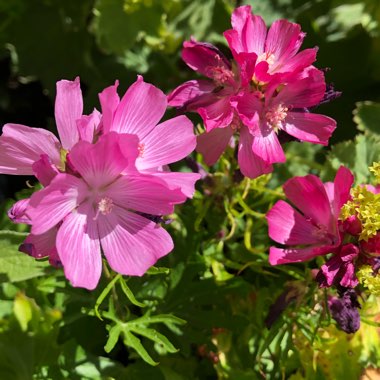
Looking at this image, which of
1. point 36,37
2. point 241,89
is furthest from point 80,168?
point 36,37

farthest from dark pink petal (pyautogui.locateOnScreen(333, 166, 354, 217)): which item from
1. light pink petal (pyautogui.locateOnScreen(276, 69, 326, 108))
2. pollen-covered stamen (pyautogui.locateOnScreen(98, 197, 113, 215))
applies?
pollen-covered stamen (pyautogui.locateOnScreen(98, 197, 113, 215))

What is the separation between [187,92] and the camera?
922 millimetres

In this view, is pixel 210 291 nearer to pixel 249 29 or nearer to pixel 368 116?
pixel 249 29

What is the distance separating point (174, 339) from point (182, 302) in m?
0.07

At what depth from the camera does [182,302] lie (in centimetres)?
109

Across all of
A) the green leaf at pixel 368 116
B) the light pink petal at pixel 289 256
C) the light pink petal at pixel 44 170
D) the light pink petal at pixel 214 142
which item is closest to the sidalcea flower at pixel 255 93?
the light pink petal at pixel 214 142

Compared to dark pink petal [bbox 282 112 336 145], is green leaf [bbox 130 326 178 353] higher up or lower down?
lower down

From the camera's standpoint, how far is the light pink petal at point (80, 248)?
730 mm

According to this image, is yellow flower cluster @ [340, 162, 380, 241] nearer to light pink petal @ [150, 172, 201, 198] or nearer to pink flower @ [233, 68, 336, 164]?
pink flower @ [233, 68, 336, 164]

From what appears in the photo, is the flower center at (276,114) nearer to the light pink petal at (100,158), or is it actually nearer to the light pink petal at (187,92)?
the light pink petal at (187,92)

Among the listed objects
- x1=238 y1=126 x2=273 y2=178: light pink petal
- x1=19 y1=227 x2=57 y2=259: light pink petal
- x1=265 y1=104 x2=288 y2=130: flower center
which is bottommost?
x1=19 y1=227 x2=57 y2=259: light pink petal

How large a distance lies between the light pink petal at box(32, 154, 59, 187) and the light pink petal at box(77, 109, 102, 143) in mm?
52

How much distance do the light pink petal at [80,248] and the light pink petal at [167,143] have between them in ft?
0.33

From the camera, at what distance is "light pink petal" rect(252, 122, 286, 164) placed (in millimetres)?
853
